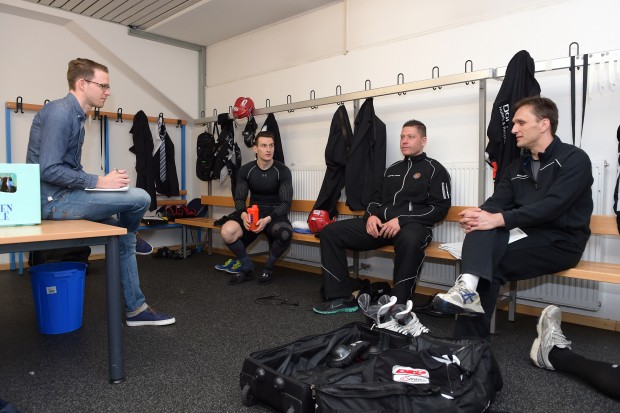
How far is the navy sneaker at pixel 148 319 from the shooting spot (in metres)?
2.58

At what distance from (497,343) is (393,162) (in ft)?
5.57

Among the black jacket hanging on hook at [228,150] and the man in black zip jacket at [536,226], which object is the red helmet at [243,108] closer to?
the black jacket hanging on hook at [228,150]

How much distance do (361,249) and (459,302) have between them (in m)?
1.21

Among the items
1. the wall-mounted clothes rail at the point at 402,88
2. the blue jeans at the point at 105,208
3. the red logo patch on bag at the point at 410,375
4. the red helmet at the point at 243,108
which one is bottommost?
the red logo patch on bag at the point at 410,375

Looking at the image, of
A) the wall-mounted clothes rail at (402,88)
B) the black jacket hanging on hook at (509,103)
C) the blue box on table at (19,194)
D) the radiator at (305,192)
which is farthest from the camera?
the radiator at (305,192)

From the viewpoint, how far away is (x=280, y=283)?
3744mm

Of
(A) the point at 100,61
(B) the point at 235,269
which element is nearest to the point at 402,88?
(B) the point at 235,269

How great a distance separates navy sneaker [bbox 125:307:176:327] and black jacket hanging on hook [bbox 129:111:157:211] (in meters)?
2.52

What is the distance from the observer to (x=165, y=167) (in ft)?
16.8

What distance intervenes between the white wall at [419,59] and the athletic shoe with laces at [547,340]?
2.99 feet

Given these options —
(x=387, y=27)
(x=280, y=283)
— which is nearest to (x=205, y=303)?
(x=280, y=283)

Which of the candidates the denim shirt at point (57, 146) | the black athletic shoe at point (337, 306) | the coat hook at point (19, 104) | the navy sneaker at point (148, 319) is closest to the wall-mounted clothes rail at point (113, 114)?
the coat hook at point (19, 104)

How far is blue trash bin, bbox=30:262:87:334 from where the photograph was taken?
7.72 feet

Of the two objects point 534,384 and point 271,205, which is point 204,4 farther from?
point 534,384
